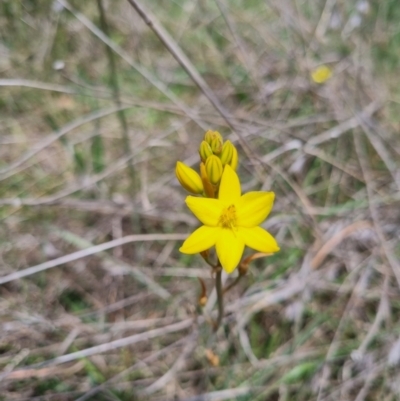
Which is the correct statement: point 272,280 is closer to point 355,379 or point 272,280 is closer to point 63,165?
point 355,379

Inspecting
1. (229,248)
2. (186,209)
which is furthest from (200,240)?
(186,209)

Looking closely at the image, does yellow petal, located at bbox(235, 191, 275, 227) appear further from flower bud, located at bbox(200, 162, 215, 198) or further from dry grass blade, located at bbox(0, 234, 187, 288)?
dry grass blade, located at bbox(0, 234, 187, 288)

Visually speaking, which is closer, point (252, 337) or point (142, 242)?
point (252, 337)

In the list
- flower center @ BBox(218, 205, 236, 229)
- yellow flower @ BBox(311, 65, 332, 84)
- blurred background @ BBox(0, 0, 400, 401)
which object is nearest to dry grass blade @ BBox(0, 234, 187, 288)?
blurred background @ BBox(0, 0, 400, 401)

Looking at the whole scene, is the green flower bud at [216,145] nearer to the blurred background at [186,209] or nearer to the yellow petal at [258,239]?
the yellow petal at [258,239]

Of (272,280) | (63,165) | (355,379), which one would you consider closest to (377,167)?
(272,280)
